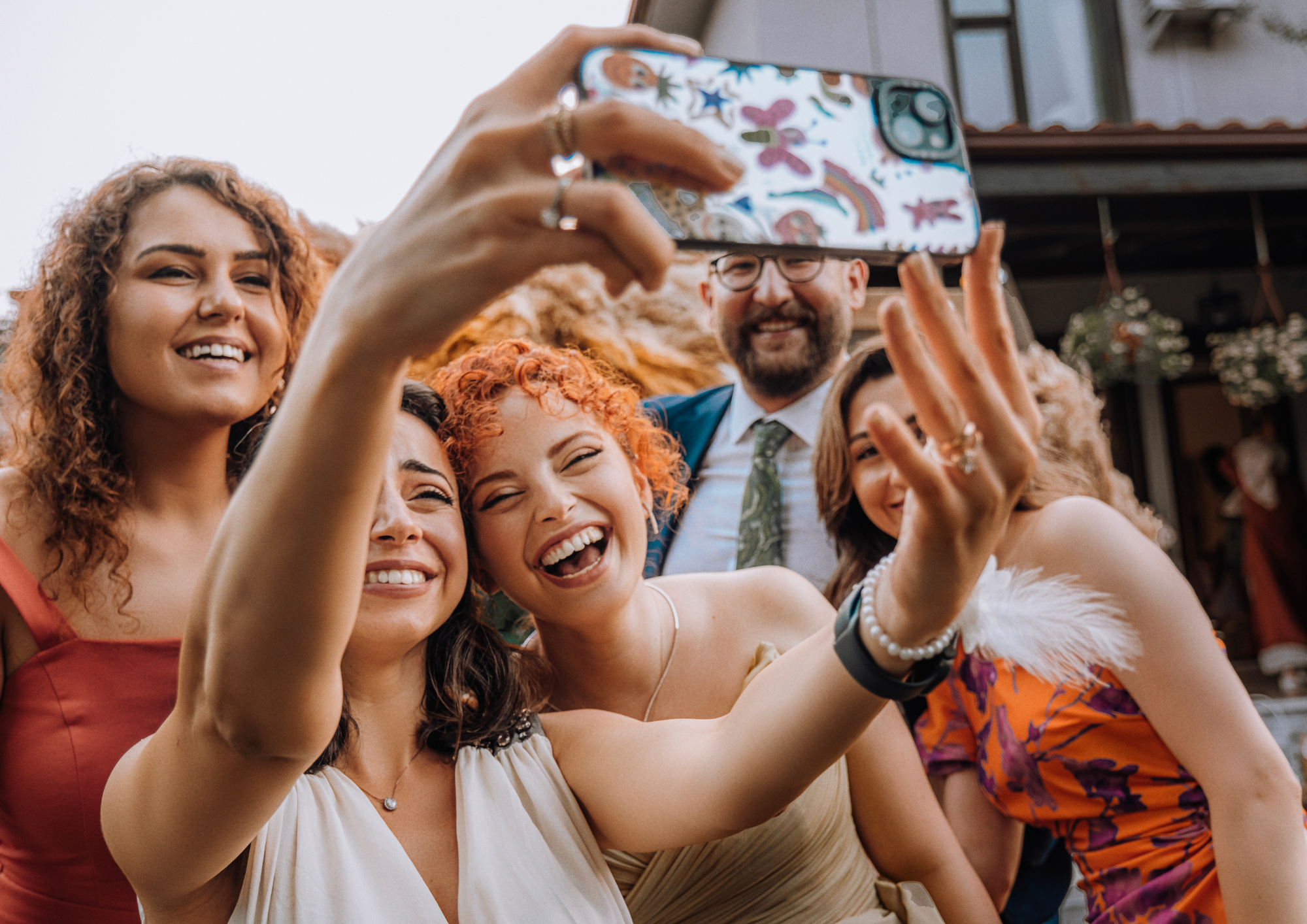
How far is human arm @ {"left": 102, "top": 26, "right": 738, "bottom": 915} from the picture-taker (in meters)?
0.73

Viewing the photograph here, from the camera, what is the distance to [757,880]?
162cm

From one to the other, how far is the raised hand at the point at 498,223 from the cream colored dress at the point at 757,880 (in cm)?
119

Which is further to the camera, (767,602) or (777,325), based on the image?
(777,325)

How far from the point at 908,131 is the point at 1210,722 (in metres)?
1.31

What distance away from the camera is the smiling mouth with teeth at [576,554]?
161cm

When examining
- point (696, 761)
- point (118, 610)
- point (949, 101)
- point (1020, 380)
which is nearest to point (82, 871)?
point (118, 610)

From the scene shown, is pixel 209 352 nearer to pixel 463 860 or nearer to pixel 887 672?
pixel 463 860

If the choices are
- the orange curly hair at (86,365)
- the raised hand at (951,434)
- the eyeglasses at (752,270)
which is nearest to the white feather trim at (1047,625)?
the raised hand at (951,434)

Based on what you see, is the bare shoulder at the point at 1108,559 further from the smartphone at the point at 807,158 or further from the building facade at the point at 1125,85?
the building facade at the point at 1125,85

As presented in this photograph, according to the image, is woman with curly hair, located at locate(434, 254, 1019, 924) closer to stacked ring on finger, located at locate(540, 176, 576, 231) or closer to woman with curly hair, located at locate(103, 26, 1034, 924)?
woman with curly hair, located at locate(103, 26, 1034, 924)

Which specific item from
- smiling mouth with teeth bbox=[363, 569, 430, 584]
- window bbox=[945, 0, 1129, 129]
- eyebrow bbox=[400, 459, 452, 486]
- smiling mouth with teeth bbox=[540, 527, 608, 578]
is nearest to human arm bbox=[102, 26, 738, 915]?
smiling mouth with teeth bbox=[363, 569, 430, 584]

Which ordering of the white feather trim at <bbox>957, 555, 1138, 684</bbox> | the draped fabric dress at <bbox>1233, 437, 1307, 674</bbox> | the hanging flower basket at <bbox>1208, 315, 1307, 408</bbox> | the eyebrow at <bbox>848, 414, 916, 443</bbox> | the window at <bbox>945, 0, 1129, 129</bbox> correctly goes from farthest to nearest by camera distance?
the window at <bbox>945, 0, 1129, 129</bbox>, the draped fabric dress at <bbox>1233, 437, 1307, 674</bbox>, the hanging flower basket at <bbox>1208, 315, 1307, 408</bbox>, the eyebrow at <bbox>848, 414, 916, 443</bbox>, the white feather trim at <bbox>957, 555, 1138, 684</bbox>

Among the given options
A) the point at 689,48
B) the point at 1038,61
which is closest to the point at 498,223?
the point at 689,48

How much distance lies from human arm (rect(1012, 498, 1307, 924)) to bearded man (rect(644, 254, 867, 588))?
0.93 metres
